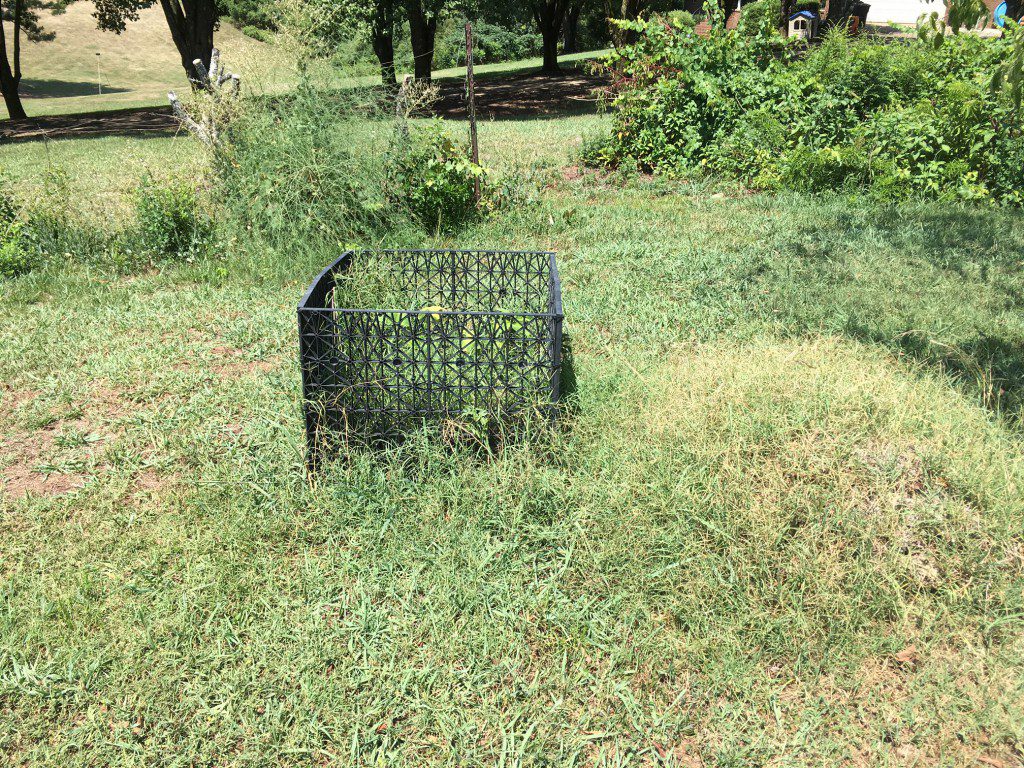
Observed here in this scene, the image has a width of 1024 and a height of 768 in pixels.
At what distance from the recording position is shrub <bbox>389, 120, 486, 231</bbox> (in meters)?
6.76

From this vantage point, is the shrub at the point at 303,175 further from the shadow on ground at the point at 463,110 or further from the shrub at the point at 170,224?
the shadow on ground at the point at 463,110

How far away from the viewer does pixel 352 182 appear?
629cm

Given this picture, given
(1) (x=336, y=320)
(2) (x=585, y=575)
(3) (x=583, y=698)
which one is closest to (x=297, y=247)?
(1) (x=336, y=320)

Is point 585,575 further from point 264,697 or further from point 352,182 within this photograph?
point 352,182

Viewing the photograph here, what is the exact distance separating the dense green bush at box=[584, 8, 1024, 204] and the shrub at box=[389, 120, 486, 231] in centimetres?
284

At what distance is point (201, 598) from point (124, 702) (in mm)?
443

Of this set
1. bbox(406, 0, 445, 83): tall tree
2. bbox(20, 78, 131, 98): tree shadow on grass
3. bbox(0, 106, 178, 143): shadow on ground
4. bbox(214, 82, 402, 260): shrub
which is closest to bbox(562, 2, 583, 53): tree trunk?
bbox(406, 0, 445, 83): tall tree

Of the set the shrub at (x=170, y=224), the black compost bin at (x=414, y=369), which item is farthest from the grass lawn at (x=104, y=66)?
the black compost bin at (x=414, y=369)

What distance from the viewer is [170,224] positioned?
645 centimetres

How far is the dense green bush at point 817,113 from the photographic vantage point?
7.24 metres

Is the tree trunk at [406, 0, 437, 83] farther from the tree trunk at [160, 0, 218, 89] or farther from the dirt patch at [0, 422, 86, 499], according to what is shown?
the dirt patch at [0, 422, 86, 499]

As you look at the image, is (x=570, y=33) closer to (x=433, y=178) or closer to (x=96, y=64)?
(x=96, y=64)

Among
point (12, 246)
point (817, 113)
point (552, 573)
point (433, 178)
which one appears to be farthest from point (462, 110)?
point (552, 573)

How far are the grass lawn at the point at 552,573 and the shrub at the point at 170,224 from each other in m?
2.46
